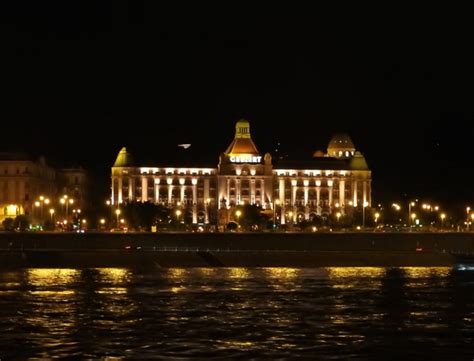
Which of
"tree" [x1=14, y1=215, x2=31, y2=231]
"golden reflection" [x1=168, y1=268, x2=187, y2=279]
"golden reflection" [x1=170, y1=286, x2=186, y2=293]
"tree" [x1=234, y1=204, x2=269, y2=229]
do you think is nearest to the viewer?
"golden reflection" [x1=170, y1=286, x2=186, y2=293]

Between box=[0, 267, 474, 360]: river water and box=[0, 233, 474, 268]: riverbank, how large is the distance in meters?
15.6

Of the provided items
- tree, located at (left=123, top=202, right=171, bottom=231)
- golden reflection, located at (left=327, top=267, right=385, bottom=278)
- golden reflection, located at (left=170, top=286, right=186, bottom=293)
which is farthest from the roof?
golden reflection, located at (left=170, top=286, right=186, bottom=293)

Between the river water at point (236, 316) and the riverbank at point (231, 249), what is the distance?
1556 centimetres

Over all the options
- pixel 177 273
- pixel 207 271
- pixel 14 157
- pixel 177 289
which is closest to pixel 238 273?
pixel 207 271

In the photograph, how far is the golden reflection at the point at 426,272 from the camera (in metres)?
94.6

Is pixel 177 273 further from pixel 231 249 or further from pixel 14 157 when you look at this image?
pixel 14 157

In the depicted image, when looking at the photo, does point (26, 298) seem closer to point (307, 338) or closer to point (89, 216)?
point (307, 338)

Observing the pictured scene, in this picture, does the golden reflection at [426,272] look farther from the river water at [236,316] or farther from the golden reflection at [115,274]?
the golden reflection at [115,274]

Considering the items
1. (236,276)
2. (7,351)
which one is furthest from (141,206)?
(7,351)

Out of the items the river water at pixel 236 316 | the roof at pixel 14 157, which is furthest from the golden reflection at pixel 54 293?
the roof at pixel 14 157

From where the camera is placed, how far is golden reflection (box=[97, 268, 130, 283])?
8638 cm

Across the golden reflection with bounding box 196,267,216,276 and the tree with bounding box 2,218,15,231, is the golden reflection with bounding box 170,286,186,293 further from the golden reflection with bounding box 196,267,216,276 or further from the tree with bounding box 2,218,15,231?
the tree with bounding box 2,218,15,231

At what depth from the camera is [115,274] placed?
93.8 m

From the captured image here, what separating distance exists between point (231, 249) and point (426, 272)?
2980 cm
